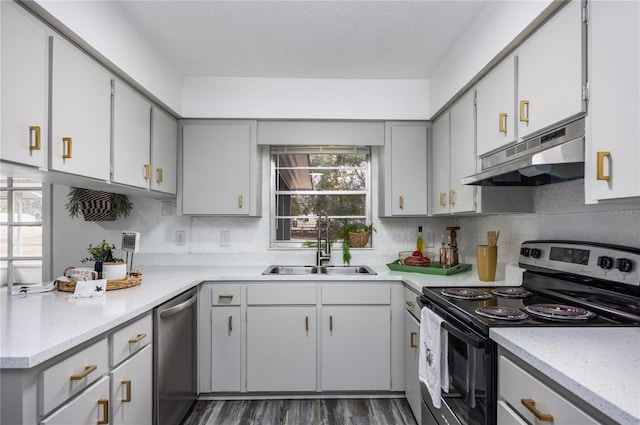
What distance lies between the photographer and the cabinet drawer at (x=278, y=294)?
2.56 m

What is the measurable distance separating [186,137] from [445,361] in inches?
95.9

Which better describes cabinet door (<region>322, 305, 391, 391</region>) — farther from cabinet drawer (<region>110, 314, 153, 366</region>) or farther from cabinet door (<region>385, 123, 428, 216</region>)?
cabinet drawer (<region>110, 314, 153, 366</region>)

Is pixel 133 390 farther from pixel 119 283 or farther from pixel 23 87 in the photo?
pixel 23 87

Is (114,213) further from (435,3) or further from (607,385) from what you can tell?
(607,385)

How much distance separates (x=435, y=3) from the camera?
6.39 feet

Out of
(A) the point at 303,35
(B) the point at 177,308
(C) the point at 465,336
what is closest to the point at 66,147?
(B) the point at 177,308

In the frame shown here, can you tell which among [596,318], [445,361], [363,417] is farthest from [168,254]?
[596,318]

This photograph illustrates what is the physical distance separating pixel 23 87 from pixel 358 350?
2358 mm

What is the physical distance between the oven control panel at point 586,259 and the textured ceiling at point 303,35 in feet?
4.44

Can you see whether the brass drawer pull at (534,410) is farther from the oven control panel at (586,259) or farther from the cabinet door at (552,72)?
the cabinet door at (552,72)

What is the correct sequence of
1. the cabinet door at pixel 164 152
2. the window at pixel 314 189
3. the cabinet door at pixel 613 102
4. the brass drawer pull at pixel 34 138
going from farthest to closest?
the window at pixel 314 189 → the cabinet door at pixel 164 152 → the brass drawer pull at pixel 34 138 → the cabinet door at pixel 613 102

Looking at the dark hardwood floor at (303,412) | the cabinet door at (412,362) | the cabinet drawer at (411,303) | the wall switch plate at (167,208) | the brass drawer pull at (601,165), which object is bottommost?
the dark hardwood floor at (303,412)

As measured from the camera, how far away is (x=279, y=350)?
2.56 metres

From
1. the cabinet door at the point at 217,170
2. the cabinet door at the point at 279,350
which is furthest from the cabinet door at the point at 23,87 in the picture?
the cabinet door at the point at 279,350
